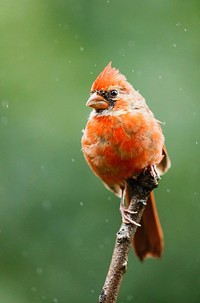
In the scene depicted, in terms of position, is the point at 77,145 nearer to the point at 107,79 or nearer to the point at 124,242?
the point at 107,79

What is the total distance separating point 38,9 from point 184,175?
1.54 metres

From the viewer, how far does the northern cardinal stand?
11.7 ft

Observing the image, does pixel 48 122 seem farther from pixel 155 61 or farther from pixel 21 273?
pixel 21 273

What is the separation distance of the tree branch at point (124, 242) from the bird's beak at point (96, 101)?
0.49m

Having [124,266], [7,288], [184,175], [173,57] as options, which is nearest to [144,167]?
[124,266]

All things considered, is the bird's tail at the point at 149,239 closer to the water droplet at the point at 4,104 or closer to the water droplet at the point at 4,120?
the water droplet at the point at 4,120

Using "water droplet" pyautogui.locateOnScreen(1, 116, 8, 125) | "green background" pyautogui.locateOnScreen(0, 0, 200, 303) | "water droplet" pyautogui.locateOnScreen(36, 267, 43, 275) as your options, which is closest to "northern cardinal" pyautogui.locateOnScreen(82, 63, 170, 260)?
"green background" pyautogui.locateOnScreen(0, 0, 200, 303)

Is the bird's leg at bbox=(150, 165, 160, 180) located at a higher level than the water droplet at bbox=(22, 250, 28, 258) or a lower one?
lower

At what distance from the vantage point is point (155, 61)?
4906 mm

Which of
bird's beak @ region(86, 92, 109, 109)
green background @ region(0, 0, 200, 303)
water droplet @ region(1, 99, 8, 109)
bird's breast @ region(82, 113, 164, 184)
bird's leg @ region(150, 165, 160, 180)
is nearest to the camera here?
bird's leg @ region(150, 165, 160, 180)

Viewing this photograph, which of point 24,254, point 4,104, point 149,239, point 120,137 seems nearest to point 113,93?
point 120,137

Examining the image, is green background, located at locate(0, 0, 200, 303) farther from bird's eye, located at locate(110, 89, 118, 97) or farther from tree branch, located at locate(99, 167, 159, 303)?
tree branch, located at locate(99, 167, 159, 303)

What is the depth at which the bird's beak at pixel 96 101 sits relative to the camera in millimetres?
3650

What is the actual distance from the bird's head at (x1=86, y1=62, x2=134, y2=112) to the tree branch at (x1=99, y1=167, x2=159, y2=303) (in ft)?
1.64
